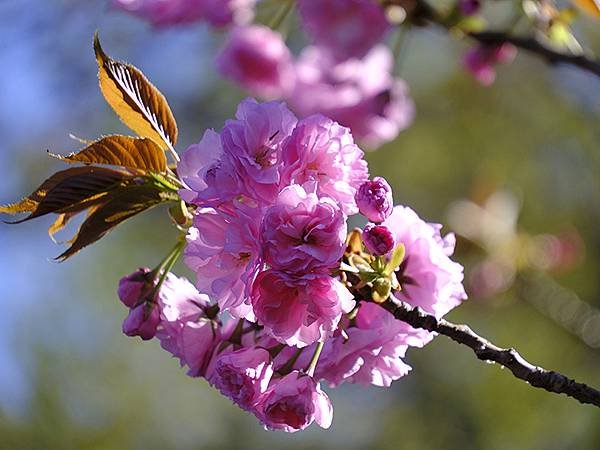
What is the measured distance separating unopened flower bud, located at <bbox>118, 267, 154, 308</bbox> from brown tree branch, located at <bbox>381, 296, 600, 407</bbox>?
0.26 meters

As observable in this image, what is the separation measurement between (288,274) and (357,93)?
1.49 metres

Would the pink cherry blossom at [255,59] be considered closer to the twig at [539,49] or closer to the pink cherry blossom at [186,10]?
the pink cherry blossom at [186,10]

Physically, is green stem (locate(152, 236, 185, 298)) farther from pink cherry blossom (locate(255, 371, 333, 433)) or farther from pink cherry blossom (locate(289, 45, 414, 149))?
pink cherry blossom (locate(289, 45, 414, 149))

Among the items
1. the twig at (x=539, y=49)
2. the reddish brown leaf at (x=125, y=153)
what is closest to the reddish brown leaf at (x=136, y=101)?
the reddish brown leaf at (x=125, y=153)

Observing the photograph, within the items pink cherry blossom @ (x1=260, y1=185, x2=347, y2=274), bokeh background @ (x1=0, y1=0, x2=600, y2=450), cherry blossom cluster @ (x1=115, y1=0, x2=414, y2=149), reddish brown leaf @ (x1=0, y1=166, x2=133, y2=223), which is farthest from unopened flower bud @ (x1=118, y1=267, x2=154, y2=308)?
bokeh background @ (x1=0, y1=0, x2=600, y2=450)

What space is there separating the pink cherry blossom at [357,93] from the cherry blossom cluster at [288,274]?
3.88ft

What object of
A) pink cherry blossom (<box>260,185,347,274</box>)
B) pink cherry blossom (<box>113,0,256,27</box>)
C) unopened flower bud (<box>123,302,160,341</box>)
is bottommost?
pink cherry blossom (<box>113,0,256,27</box>)

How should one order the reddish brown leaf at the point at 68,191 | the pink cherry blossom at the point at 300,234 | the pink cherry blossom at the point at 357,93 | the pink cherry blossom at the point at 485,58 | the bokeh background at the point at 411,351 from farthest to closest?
the bokeh background at the point at 411,351 < the pink cherry blossom at the point at 357,93 < the pink cherry blossom at the point at 485,58 < the reddish brown leaf at the point at 68,191 < the pink cherry blossom at the point at 300,234

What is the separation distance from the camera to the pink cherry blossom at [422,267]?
953mm

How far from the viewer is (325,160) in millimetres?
856

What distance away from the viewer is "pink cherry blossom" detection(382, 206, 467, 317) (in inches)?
37.5

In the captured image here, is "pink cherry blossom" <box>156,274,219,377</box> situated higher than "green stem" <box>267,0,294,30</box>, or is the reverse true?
"pink cherry blossom" <box>156,274,219,377</box>

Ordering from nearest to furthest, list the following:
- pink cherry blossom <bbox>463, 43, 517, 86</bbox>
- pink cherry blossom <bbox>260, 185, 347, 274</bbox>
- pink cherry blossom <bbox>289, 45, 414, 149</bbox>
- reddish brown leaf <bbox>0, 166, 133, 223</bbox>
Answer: pink cherry blossom <bbox>260, 185, 347, 274</bbox>, reddish brown leaf <bbox>0, 166, 133, 223</bbox>, pink cherry blossom <bbox>463, 43, 517, 86</bbox>, pink cherry blossom <bbox>289, 45, 414, 149</bbox>

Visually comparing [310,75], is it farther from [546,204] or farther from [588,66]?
[546,204]
